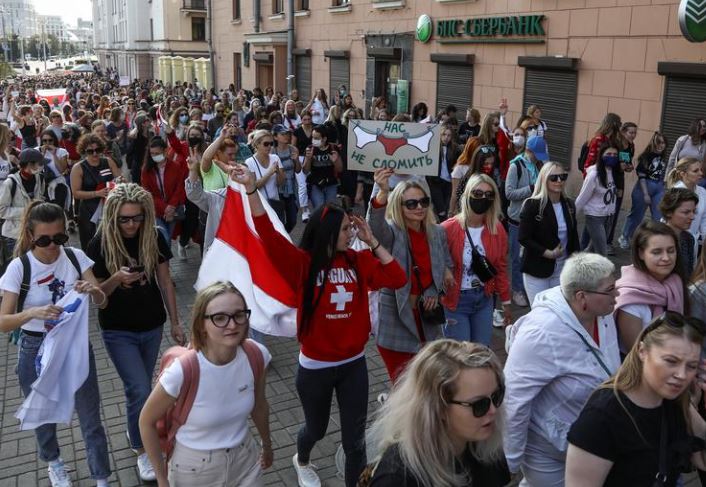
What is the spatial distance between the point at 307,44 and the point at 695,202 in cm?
2145

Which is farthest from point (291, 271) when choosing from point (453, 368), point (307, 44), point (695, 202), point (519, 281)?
point (307, 44)

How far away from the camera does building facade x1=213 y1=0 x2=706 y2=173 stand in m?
11.5

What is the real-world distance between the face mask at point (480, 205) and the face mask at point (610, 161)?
3339 mm

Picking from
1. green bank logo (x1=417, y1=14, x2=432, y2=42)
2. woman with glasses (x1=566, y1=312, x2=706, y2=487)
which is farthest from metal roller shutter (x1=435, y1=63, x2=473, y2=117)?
woman with glasses (x1=566, y1=312, x2=706, y2=487)

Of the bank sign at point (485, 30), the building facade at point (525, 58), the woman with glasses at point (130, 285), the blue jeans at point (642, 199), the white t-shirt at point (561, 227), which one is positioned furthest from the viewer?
the bank sign at point (485, 30)

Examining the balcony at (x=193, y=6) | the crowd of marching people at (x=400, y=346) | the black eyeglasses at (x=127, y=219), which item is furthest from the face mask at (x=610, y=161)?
the balcony at (x=193, y=6)

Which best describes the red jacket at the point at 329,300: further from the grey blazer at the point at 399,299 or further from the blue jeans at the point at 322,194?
the blue jeans at the point at 322,194

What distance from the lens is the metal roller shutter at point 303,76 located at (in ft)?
82.3

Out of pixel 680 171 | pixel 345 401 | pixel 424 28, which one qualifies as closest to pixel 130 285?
pixel 345 401

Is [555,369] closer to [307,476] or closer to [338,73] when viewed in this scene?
[307,476]

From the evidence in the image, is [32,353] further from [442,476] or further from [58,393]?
Answer: [442,476]

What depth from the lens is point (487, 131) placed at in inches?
356

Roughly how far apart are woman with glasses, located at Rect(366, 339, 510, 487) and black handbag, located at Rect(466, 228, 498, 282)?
2.71 metres

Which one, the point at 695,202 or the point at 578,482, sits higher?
the point at 695,202
